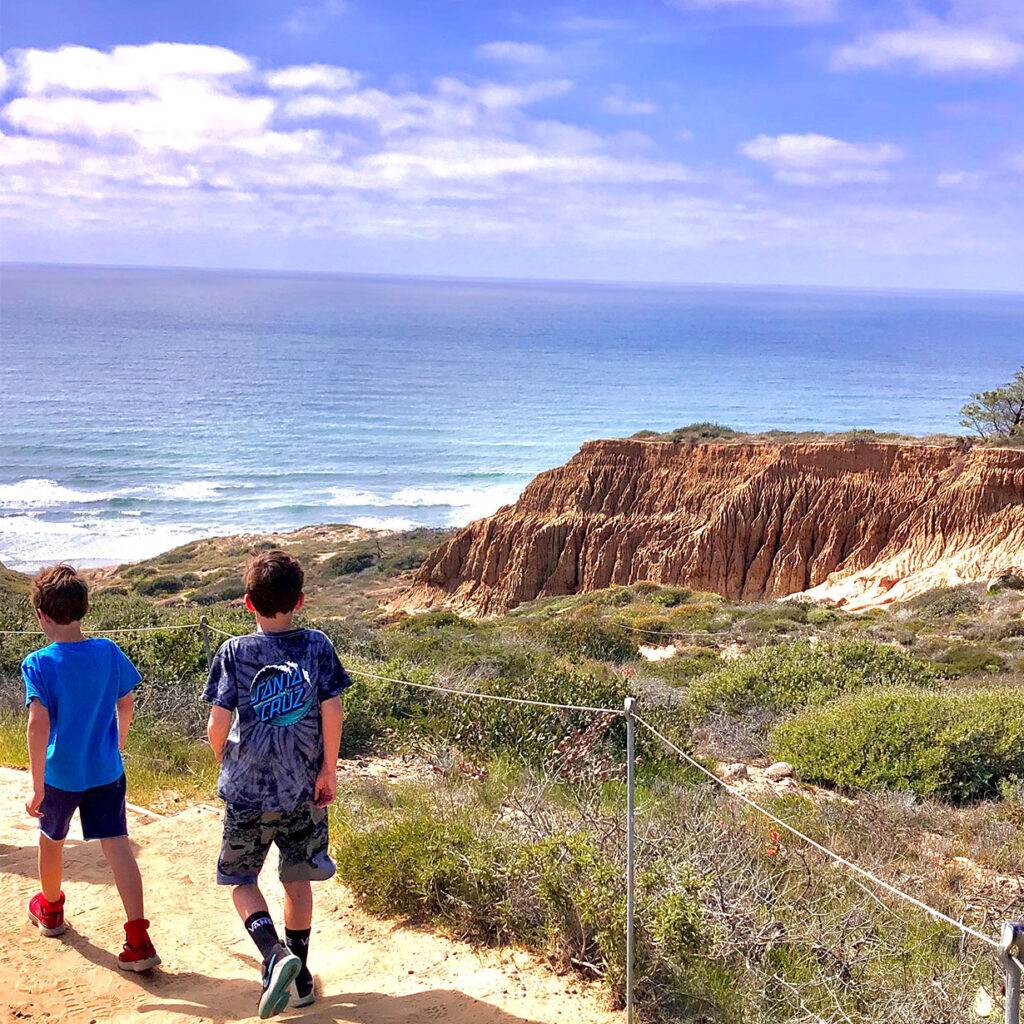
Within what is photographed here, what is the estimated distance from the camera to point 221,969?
4.47 meters

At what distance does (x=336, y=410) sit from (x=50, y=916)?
4063 inches

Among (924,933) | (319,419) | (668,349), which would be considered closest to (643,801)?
(924,933)

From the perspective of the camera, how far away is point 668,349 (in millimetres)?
187500

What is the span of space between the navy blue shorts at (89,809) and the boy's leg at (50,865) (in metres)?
0.13

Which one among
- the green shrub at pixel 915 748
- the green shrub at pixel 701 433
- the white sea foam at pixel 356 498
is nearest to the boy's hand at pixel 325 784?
the green shrub at pixel 915 748

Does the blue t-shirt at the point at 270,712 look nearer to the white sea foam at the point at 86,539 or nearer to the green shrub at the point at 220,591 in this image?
the green shrub at the point at 220,591

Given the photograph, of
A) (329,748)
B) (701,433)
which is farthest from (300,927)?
(701,433)

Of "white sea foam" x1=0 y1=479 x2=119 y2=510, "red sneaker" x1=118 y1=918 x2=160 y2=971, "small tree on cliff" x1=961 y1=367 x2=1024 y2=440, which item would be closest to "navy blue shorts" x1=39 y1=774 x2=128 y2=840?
"red sneaker" x1=118 y1=918 x2=160 y2=971

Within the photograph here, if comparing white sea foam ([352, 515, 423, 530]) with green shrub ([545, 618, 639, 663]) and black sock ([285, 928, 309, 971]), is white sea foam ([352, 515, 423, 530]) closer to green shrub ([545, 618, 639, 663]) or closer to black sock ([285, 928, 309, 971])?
green shrub ([545, 618, 639, 663])

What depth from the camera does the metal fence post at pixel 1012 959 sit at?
9.06 ft

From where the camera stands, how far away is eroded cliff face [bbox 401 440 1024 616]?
30344 millimetres

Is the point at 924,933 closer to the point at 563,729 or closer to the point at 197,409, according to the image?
the point at 563,729

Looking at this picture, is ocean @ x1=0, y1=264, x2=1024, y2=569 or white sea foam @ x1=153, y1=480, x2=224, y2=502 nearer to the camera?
ocean @ x1=0, y1=264, x2=1024, y2=569

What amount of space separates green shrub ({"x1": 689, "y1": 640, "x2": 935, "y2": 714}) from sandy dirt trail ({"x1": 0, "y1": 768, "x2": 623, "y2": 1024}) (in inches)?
257
